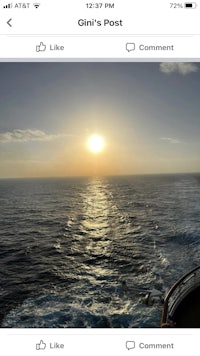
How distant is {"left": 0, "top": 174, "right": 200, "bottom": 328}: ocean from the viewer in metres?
13.3

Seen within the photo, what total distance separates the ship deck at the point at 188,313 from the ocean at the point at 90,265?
3.39 m

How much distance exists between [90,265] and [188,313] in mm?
14076

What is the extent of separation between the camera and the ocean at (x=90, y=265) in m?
13.3

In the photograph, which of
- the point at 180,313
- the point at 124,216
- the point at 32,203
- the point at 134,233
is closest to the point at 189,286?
the point at 180,313

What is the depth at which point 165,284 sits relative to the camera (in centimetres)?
1683

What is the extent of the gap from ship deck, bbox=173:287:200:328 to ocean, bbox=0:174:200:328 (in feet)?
11.1
